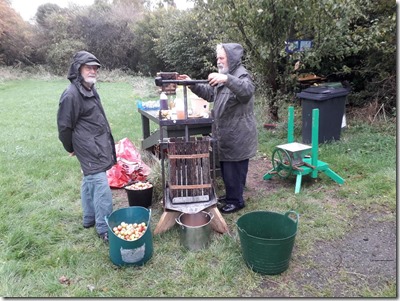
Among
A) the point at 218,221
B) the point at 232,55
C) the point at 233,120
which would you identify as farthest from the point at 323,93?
the point at 218,221

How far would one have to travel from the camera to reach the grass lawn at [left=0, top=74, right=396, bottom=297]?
2.70 meters

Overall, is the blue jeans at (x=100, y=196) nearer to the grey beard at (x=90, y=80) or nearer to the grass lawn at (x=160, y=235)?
the grass lawn at (x=160, y=235)

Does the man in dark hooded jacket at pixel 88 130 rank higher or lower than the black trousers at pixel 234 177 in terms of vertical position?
higher

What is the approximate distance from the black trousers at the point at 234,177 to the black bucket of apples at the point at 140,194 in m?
0.87

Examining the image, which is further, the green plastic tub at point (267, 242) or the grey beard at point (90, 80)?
the grey beard at point (90, 80)

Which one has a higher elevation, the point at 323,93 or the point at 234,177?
the point at 323,93

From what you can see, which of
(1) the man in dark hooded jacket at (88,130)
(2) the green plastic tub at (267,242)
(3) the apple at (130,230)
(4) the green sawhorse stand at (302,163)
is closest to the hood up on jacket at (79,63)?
(1) the man in dark hooded jacket at (88,130)

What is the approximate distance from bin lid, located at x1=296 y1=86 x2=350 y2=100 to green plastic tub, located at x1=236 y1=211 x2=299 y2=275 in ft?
11.1

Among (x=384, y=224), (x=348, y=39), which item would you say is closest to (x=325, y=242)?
(x=384, y=224)

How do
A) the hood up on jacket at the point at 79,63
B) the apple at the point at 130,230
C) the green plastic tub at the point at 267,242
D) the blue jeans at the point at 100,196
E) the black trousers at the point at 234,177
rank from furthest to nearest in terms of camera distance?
the black trousers at the point at 234,177
the blue jeans at the point at 100,196
the hood up on jacket at the point at 79,63
the apple at the point at 130,230
the green plastic tub at the point at 267,242

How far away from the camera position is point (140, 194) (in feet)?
13.0

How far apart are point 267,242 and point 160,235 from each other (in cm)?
115

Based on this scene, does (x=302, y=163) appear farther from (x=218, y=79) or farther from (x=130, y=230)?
(x=130, y=230)

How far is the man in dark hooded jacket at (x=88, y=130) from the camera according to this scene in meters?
3.11
